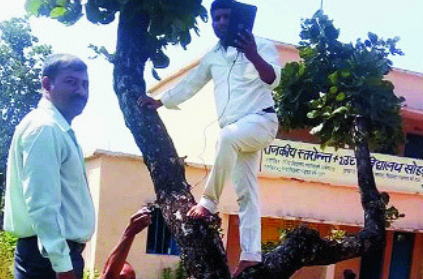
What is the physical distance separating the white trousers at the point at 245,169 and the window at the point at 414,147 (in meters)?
14.6

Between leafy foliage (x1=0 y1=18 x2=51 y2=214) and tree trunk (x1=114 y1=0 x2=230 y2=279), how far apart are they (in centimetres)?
1338

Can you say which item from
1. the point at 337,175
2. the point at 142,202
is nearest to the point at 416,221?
the point at 337,175

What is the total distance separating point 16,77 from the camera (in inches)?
659

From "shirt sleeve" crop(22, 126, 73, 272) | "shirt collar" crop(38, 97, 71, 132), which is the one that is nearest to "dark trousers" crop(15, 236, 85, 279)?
"shirt sleeve" crop(22, 126, 73, 272)

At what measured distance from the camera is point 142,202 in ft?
44.5

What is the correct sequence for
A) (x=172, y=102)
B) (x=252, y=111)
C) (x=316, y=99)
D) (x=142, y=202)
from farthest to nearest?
(x=142, y=202)
(x=316, y=99)
(x=172, y=102)
(x=252, y=111)

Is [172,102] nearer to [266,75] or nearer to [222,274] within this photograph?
[266,75]

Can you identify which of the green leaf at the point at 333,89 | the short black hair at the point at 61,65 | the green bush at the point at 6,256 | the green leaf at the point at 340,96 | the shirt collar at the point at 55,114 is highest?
the green leaf at the point at 333,89

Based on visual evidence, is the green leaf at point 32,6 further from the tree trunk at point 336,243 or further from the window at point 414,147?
the window at point 414,147

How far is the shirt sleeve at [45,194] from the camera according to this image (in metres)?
2.33

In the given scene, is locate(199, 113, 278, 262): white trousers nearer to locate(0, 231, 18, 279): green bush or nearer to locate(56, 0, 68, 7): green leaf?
locate(56, 0, 68, 7): green leaf

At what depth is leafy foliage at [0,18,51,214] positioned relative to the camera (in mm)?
16688

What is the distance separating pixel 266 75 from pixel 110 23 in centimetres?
110

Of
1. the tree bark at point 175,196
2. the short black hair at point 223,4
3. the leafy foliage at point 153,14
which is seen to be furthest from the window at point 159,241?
the short black hair at point 223,4
